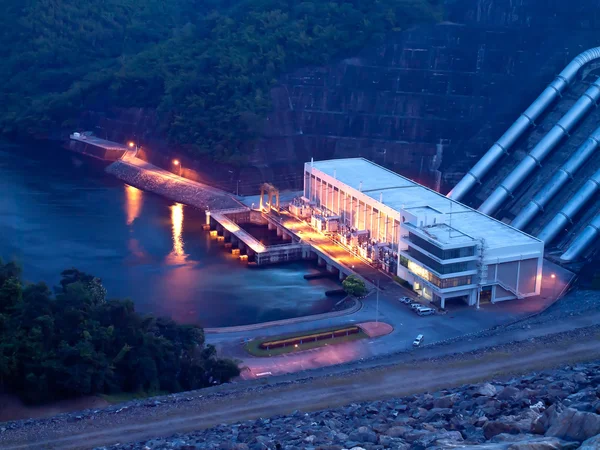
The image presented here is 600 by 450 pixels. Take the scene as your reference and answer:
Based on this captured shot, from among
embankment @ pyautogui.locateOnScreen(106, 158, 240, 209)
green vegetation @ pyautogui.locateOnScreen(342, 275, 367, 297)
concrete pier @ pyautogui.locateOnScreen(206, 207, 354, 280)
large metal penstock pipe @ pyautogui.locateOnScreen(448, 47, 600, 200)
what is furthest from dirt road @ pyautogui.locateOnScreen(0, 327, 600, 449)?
embankment @ pyautogui.locateOnScreen(106, 158, 240, 209)

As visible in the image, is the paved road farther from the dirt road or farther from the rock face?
the rock face

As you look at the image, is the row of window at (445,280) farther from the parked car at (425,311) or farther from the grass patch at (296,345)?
the grass patch at (296,345)

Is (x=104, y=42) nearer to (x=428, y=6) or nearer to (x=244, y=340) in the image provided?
(x=428, y=6)

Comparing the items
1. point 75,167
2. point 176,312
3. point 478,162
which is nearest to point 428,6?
point 478,162

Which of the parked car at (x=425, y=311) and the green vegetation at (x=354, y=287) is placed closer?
the parked car at (x=425, y=311)

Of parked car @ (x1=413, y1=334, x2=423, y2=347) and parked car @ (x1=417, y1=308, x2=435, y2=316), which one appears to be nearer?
parked car @ (x1=413, y1=334, x2=423, y2=347)

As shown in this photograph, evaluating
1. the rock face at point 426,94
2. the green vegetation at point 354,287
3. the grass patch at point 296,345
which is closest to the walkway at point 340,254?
the green vegetation at point 354,287
